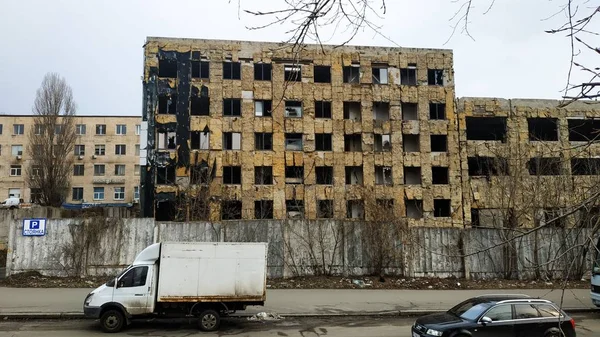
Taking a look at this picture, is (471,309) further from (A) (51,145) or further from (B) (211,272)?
(A) (51,145)

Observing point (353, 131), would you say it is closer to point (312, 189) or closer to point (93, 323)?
point (312, 189)

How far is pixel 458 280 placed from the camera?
70.2 feet

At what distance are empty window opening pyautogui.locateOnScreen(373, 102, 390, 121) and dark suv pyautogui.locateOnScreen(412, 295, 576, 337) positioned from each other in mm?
34335

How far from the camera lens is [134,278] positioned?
12.9 m

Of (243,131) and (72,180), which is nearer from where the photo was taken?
(243,131)

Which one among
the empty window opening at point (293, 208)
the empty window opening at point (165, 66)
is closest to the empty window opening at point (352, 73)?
the empty window opening at point (293, 208)

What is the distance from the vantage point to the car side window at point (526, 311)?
35.2 ft

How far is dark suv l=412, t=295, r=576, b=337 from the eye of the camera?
408 inches

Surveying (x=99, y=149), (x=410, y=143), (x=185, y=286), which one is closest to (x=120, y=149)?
(x=99, y=149)

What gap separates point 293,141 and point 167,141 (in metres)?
11.4

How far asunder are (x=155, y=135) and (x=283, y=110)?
1170 centimetres

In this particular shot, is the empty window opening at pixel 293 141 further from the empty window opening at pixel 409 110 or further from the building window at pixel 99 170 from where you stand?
the building window at pixel 99 170

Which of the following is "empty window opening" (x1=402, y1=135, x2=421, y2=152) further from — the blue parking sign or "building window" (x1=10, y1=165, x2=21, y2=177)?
"building window" (x1=10, y1=165, x2=21, y2=177)

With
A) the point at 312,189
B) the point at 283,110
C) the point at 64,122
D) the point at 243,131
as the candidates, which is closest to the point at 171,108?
the point at 243,131
